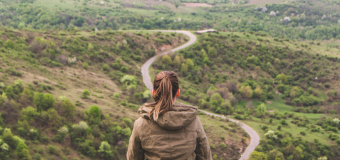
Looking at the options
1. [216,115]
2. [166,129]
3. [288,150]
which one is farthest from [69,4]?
[166,129]

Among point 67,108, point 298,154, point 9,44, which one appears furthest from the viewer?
point 9,44

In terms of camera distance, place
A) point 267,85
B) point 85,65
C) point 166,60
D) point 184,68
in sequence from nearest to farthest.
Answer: point 85,65
point 166,60
point 184,68
point 267,85

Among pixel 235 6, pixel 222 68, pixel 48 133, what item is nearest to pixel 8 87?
pixel 48 133

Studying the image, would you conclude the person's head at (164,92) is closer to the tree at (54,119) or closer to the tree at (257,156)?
the tree at (54,119)

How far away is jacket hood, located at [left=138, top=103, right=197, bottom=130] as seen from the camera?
3.77 metres

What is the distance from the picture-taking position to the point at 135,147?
4027 millimetres

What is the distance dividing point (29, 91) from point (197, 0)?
189 metres

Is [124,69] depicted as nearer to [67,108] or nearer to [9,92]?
[67,108]

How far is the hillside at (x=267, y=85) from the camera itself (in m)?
40.7

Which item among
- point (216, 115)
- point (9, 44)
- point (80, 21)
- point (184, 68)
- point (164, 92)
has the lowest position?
point (216, 115)

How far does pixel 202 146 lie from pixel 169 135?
0.65 meters

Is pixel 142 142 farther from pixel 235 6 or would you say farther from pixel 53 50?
pixel 235 6

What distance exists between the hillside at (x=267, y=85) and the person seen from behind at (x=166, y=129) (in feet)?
106

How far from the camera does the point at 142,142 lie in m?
3.97
